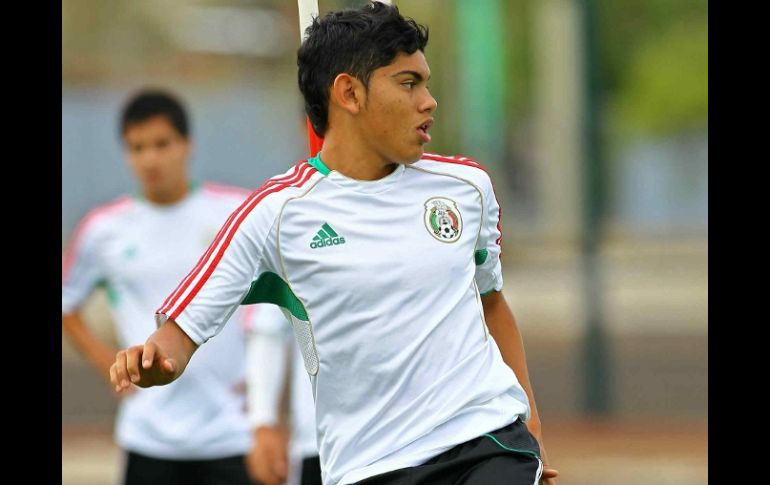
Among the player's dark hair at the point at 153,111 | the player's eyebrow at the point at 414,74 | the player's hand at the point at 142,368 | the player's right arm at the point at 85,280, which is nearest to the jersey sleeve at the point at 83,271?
the player's right arm at the point at 85,280

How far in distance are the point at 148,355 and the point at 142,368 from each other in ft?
0.13

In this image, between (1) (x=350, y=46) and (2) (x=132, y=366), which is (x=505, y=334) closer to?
(1) (x=350, y=46)

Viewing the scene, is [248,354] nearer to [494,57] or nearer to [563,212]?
[494,57]

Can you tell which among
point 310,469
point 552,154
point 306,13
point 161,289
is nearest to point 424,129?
point 306,13

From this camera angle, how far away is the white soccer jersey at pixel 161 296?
Result: 7191mm

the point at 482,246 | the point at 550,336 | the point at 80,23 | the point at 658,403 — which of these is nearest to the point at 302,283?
the point at 482,246

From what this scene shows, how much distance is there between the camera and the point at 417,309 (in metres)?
4.47

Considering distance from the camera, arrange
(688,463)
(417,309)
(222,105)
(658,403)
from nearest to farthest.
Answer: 1. (417,309)
2. (688,463)
3. (658,403)
4. (222,105)

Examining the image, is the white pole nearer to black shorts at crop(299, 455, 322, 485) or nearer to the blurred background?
the blurred background

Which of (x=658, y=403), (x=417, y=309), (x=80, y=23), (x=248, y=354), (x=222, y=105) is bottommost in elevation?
(x=658, y=403)

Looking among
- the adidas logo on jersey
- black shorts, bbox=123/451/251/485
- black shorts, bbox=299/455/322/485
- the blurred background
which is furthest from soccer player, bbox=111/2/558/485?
black shorts, bbox=123/451/251/485

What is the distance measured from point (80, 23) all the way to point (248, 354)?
58.0 ft

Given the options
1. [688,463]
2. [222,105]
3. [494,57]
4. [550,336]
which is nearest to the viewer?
[688,463]

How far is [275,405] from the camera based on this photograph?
23.5 feet
